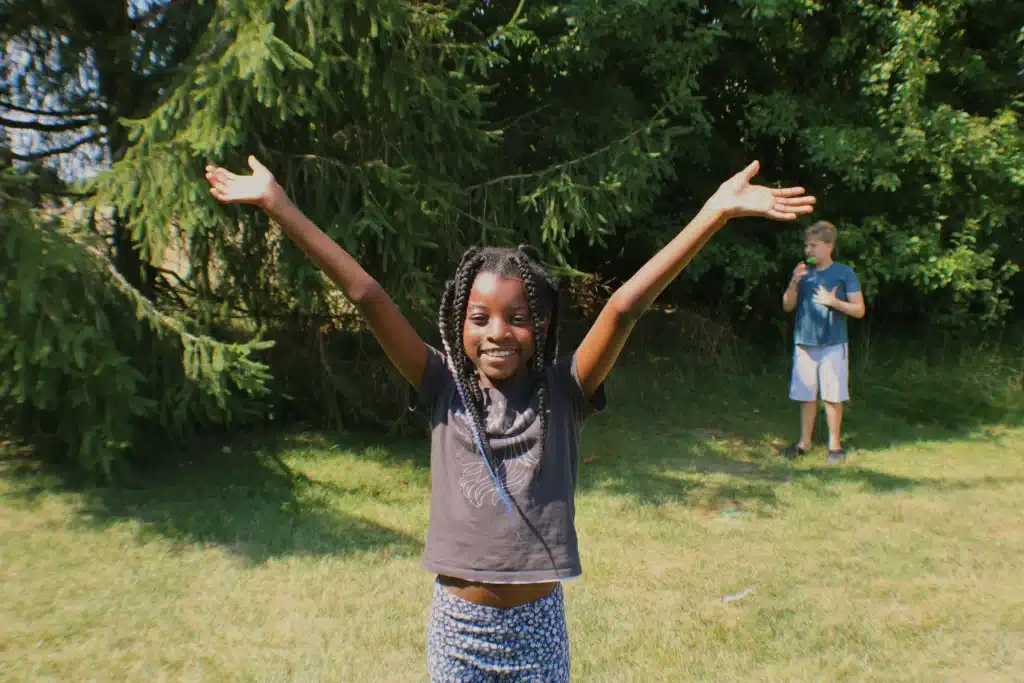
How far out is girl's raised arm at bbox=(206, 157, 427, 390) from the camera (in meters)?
2.10

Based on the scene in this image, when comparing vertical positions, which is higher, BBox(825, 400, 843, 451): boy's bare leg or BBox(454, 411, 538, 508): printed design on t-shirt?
BBox(454, 411, 538, 508): printed design on t-shirt

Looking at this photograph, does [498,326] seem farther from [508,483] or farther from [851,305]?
[851,305]

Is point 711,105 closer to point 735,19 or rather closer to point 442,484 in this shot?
point 735,19

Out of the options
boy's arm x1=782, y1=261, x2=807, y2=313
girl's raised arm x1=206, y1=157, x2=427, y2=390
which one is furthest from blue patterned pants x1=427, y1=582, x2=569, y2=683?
boy's arm x1=782, y1=261, x2=807, y2=313

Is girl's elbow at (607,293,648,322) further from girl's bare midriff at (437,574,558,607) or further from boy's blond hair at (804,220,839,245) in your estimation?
boy's blond hair at (804,220,839,245)

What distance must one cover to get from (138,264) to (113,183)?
159 centimetres

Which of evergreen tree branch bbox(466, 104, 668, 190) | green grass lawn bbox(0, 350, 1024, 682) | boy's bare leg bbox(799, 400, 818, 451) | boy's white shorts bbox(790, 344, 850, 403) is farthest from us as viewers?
boy's bare leg bbox(799, 400, 818, 451)

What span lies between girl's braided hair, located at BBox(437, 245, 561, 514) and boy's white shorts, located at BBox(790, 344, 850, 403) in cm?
527

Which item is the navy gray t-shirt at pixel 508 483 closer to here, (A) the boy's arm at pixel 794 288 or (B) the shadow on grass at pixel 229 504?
(B) the shadow on grass at pixel 229 504

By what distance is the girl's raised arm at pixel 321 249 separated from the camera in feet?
6.88

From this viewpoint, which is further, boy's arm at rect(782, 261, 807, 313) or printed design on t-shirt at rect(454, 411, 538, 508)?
boy's arm at rect(782, 261, 807, 313)

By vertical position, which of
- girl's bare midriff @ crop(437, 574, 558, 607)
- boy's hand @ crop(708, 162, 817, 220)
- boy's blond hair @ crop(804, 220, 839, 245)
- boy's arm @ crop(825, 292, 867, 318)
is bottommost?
girl's bare midriff @ crop(437, 574, 558, 607)

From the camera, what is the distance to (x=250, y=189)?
2.11 m

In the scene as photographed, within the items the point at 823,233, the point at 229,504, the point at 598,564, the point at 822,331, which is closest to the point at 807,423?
the point at 822,331
